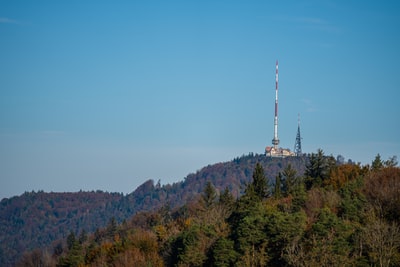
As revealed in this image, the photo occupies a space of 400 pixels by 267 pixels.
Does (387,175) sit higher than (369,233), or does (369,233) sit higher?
(387,175)

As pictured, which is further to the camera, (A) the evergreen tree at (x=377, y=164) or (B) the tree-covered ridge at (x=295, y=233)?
(A) the evergreen tree at (x=377, y=164)

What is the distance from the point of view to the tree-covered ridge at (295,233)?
37562 mm

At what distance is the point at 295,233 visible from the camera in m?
42.9

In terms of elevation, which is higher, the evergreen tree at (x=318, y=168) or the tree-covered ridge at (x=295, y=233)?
the evergreen tree at (x=318, y=168)

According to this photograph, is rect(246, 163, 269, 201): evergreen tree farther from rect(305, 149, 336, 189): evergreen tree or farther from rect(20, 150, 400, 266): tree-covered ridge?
rect(305, 149, 336, 189): evergreen tree

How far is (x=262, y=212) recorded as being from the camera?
163 feet

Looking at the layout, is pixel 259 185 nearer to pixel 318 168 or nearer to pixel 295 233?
pixel 318 168

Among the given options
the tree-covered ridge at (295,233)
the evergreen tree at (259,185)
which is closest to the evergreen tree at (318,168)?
the tree-covered ridge at (295,233)

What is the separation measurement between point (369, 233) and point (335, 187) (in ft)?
83.0

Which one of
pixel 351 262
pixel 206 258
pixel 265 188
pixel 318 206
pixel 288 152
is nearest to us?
pixel 351 262

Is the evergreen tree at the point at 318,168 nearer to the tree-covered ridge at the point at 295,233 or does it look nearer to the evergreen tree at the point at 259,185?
the tree-covered ridge at the point at 295,233

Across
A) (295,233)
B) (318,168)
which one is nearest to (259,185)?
(318,168)

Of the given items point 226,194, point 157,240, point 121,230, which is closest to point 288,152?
point 121,230

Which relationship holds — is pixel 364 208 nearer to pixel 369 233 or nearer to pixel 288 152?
pixel 369 233
